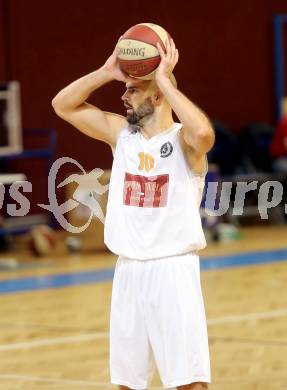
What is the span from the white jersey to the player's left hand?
266mm

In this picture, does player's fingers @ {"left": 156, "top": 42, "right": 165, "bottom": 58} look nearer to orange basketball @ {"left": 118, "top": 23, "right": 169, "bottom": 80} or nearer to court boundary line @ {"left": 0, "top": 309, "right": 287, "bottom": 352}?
orange basketball @ {"left": 118, "top": 23, "right": 169, "bottom": 80}

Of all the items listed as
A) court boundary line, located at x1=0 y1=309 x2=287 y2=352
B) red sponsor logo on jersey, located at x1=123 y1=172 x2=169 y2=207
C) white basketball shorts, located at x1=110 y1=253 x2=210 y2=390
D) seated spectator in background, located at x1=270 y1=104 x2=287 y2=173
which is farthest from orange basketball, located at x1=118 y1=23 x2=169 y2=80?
seated spectator in background, located at x1=270 y1=104 x2=287 y2=173

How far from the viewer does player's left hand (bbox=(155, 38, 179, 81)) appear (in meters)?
4.59

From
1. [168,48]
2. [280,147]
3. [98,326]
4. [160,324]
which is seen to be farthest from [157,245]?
[280,147]

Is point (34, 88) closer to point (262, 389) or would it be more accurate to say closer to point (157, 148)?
point (262, 389)

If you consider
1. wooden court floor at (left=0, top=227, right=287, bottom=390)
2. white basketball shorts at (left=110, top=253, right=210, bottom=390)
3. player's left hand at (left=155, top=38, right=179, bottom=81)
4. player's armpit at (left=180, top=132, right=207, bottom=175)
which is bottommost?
wooden court floor at (left=0, top=227, right=287, bottom=390)

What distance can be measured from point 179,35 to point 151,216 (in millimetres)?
12020

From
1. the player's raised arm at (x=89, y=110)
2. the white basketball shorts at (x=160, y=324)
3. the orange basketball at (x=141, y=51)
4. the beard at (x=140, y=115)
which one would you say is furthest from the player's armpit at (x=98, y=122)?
the white basketball shorts at (x=160, y=324)

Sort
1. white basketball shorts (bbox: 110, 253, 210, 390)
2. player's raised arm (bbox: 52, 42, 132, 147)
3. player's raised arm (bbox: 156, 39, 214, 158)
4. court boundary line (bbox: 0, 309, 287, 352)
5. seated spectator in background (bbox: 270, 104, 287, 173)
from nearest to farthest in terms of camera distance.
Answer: player's raised arm (bbox: 156, 39, 214, 158) → white basketball shorts (bbox: 110, 253, 210, 390) → player's raised arm (bbox: 52, 42, 132, 147) → court boundary line (bbox: 0, 309, 287, 352) → seated spectator in background (bbox: 270, 104, 287, 173)

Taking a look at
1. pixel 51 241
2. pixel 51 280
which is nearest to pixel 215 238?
pixel 51 241

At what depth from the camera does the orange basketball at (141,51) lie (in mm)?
4613

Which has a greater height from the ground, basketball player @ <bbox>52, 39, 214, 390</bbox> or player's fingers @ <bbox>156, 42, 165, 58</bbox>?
player's fingers @ <bbox>156, 42, 165, 58</bbox>

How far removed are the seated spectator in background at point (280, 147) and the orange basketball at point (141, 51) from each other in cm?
1068

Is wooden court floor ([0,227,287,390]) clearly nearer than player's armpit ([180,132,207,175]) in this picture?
No
